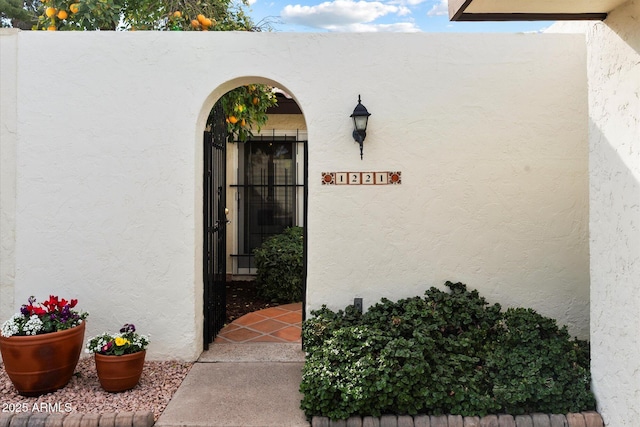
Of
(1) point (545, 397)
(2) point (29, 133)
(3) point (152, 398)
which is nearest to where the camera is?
(1) point (545, 397)

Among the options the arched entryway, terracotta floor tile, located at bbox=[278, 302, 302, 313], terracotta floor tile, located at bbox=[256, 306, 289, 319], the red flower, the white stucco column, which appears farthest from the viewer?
Result: the arched entryway

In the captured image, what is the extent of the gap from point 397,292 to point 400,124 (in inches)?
66.3

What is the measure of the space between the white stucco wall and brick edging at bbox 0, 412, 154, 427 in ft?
11.1

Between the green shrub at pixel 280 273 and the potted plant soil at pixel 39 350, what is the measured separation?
3.25m

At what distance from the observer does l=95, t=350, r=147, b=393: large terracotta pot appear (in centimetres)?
379

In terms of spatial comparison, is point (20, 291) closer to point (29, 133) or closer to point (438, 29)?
point (29, 133)

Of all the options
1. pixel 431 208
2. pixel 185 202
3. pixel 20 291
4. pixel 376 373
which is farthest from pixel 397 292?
pixel 20 291

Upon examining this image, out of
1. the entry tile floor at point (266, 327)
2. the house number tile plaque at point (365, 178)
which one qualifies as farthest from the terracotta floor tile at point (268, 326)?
the house number tile plaque at point (365, 178)

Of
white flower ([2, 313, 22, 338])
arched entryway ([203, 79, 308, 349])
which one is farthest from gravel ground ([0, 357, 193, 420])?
arched entryway ([203, 79, 308, 349])

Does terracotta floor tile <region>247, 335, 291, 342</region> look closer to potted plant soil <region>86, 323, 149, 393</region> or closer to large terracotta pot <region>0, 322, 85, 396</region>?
potted plant soil <region>86, 323, 149, 393</region>

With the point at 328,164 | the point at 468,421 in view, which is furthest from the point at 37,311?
the point at 468,421

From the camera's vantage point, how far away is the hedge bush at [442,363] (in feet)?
11.2

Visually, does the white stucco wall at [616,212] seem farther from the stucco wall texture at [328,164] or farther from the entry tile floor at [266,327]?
the entry tile floor at [266,327]

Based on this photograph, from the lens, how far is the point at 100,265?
14.8 feet
